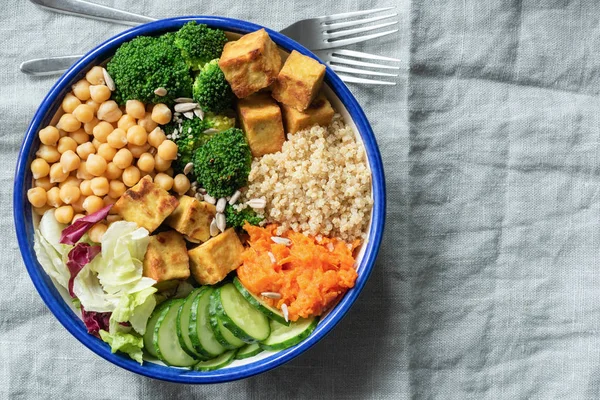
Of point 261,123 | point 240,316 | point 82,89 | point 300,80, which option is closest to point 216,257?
point 240,316

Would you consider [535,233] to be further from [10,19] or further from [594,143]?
[10,19]

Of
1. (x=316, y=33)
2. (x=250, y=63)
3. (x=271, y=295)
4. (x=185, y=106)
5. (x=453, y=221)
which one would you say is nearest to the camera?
(x=250, y=63)

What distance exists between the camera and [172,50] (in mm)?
2879

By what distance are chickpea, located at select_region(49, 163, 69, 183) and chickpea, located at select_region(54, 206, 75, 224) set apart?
0.44 feet

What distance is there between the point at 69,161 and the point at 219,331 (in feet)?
3.33

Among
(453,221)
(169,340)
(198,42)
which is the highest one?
(198,42)

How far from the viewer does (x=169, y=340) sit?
2.90m

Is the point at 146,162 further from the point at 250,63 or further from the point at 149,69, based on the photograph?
the point at 250,63

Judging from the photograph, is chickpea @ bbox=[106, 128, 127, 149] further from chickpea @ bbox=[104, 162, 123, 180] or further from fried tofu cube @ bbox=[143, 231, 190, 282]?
fried tofu cube @ bbox=[143, 231, 190, 282]

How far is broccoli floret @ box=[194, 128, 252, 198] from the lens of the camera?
9.37 feet

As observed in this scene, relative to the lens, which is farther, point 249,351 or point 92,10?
point 92,10

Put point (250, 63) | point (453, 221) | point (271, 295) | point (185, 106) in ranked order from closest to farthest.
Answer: point (250, 63), point (271, 295), point (185, 106), point (453, 221)

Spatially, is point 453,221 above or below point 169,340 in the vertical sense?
above

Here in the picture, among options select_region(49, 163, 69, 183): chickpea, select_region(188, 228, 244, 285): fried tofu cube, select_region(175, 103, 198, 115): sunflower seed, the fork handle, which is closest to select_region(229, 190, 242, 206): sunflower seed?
select_region(188, 228, 244, 285): fried tofu cube
